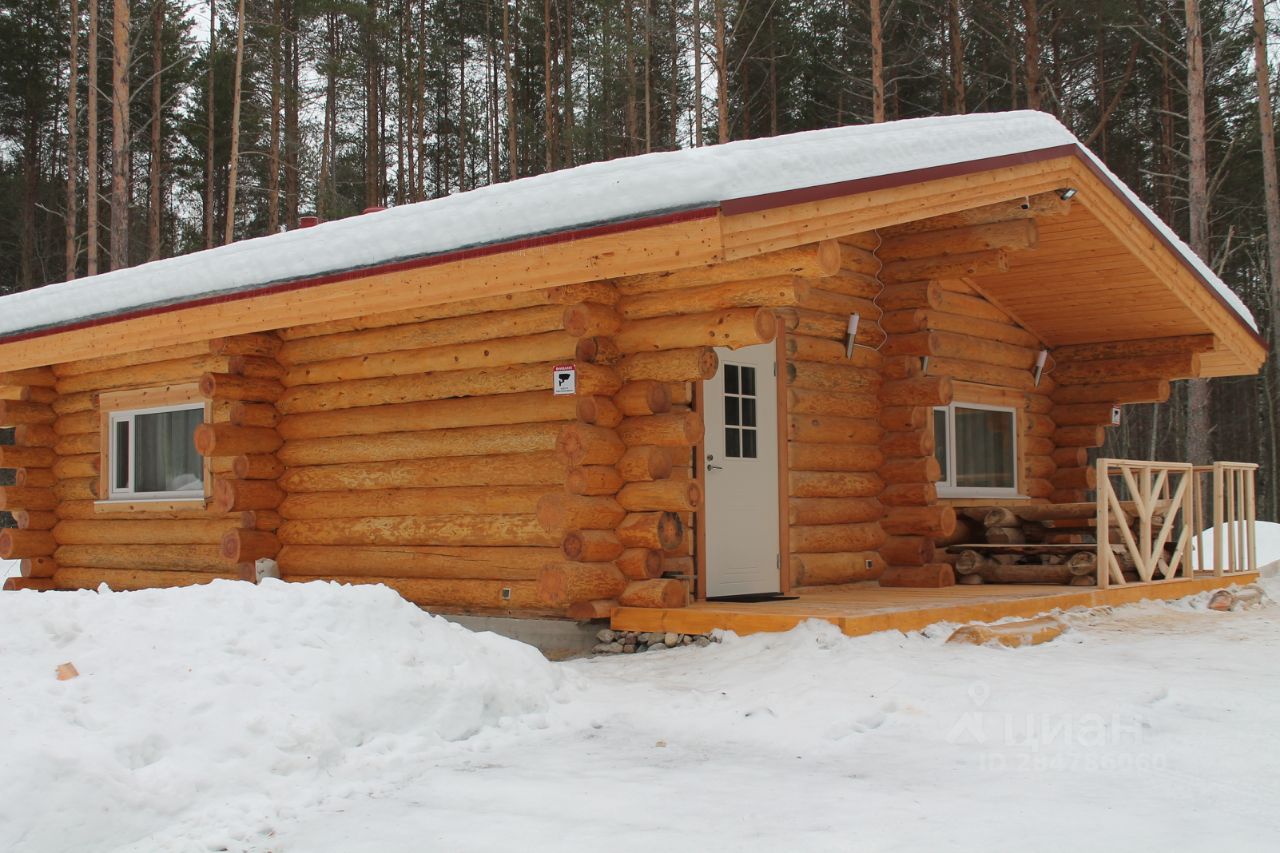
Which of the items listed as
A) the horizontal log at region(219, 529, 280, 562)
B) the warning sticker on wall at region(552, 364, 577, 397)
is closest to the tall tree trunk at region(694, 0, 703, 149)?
the horizontal log at region(219, 529, 280, 562)

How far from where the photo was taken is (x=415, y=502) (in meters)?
9.92

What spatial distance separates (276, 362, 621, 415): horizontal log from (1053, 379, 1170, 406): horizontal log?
7.14 meters

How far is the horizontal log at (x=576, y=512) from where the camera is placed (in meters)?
8.49

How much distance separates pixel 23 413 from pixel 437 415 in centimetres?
595

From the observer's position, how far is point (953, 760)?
17.8 ft

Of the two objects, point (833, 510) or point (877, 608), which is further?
Answer: point (833, 510)

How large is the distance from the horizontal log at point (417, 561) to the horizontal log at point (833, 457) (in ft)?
8.35

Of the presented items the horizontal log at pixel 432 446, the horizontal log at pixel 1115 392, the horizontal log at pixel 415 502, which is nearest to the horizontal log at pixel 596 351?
the horizontal log at pixel 432 446

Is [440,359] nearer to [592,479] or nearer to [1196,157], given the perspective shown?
[592,479]

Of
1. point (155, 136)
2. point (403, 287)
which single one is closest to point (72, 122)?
point (155, 136)

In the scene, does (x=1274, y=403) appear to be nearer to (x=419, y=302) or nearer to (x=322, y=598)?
(x=419, y=302)

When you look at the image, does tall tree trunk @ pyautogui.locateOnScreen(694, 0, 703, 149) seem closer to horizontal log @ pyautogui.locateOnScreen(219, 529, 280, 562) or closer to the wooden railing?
the wooden railing

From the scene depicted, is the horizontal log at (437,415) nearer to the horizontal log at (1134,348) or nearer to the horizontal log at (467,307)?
the horizontal log at (467,307)

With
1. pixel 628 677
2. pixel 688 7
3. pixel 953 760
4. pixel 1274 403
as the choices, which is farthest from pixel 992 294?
pixel 1274 403
